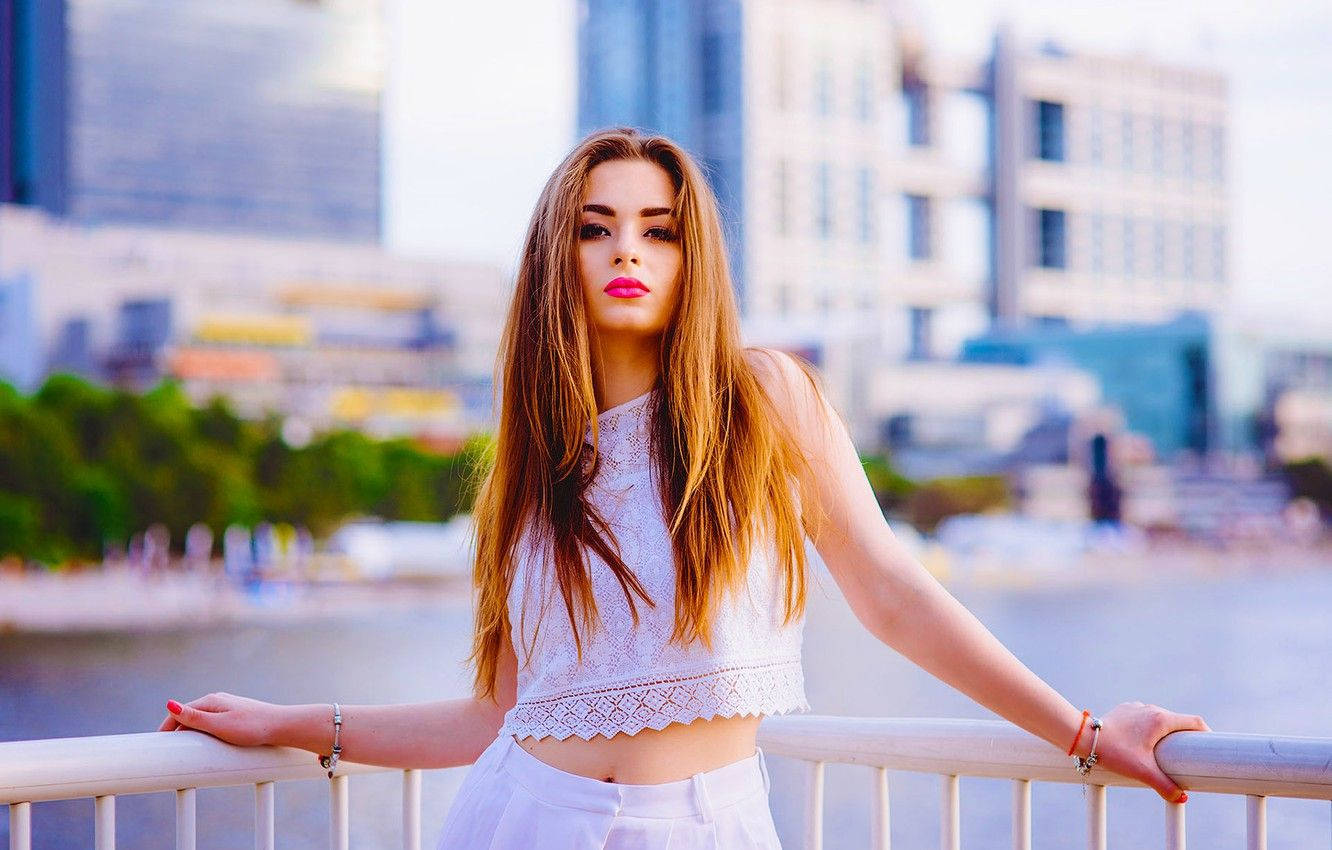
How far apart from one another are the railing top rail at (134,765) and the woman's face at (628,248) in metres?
0.42

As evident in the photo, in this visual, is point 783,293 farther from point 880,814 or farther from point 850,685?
point 880,814

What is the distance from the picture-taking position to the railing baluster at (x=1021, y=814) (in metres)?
1.16

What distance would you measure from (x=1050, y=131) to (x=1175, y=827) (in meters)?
53.9

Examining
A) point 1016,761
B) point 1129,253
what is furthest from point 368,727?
point 1129,253

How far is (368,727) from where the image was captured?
1.22 m

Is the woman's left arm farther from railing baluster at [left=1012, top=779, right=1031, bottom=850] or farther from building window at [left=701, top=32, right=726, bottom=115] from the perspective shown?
building window at [left=701, top=32, right=726, bottom=115]

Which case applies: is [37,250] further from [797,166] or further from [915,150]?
[915,150]

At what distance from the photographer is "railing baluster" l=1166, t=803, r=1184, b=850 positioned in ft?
3.59

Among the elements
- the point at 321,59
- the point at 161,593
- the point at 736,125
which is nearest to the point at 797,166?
the point at 736,125

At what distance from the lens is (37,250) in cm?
3075

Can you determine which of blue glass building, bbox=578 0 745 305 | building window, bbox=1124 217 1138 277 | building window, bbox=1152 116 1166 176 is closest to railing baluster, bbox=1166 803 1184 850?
blue glass building, bbox=578 0 745 305

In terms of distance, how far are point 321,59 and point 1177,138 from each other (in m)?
28.1

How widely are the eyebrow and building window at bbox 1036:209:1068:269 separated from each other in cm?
5265

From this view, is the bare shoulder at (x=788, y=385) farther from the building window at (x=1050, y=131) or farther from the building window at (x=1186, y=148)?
the building window at (x=1186, y=148)
